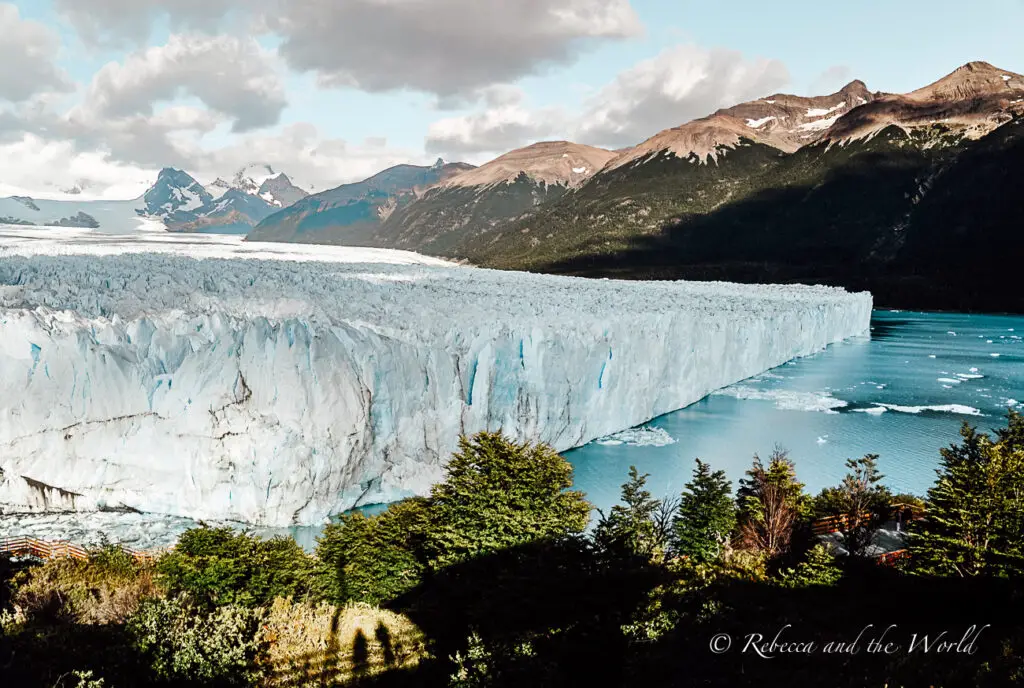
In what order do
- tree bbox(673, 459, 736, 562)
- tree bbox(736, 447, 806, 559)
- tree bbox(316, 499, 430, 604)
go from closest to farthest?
tree bbox(316, 499, 430, 604), tree bbox(673, 459, 736, 562), tree bbox(736, 447, 806, 559)

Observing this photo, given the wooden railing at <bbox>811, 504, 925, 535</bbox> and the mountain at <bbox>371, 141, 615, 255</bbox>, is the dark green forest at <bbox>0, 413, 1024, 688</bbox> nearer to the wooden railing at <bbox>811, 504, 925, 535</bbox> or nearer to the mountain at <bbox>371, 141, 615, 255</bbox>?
the wooden railing at <bbox>811, 504, 925, 535</bbox>

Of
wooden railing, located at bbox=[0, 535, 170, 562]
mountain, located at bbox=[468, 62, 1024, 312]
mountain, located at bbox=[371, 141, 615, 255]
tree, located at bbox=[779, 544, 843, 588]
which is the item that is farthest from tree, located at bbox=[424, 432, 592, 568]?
mountain, located at bbox=[371, 141, 615, 255]

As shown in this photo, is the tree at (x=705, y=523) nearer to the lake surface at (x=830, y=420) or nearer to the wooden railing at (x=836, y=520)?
the wooden railing at (x=836, y=520)

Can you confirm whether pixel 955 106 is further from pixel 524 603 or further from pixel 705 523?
pixel 524 603

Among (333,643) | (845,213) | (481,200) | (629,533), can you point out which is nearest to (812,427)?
(629,533)

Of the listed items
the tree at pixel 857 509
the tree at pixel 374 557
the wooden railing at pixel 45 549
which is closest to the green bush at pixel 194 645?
the tree at pixel 374 557

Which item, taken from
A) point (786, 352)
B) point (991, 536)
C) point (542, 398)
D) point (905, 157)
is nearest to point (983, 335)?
point (786, 352)
